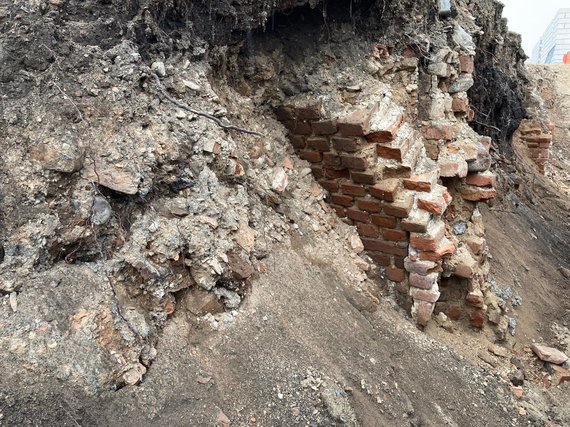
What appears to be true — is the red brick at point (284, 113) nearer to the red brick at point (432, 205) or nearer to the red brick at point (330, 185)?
the red brick at point (330, 185)

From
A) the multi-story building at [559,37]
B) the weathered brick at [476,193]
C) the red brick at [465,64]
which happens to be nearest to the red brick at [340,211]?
the weathered brick at [476,193]

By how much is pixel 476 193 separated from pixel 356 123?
52.4 inches

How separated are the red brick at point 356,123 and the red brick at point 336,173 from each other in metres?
0.25

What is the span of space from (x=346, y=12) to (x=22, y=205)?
2552 millimetres

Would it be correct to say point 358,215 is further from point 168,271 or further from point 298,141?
point 168,271

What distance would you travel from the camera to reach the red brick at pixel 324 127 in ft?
9.87

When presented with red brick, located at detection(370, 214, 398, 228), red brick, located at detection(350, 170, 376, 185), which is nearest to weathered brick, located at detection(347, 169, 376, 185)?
red brick, located at detection(350, 170, 376, 185)

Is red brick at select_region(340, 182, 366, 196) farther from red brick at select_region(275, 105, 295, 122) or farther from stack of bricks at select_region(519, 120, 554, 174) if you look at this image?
stack of bricks at select_region(519, 120, 554, 174)

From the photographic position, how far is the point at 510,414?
2.66 metres

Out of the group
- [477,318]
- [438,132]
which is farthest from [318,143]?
[477,318]

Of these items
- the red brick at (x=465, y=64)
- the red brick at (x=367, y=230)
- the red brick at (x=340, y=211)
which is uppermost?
the red brick at (x=465, y=64)

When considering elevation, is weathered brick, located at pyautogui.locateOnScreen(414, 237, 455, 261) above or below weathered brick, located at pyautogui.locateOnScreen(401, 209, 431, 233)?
below

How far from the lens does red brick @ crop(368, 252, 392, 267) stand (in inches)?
122

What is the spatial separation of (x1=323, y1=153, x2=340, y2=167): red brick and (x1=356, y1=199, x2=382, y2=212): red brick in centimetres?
29
